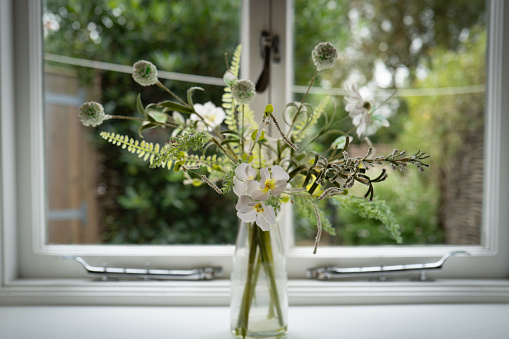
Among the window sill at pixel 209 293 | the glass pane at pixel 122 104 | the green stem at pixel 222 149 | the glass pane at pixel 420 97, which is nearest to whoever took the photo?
the green stem at pixel 222 149

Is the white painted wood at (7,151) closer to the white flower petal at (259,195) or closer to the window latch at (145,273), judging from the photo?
the window latch at (145,273)

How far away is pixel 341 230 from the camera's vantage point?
1451 mm

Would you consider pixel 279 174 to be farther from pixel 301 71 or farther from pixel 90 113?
pixel 301 71

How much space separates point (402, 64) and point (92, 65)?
106cm

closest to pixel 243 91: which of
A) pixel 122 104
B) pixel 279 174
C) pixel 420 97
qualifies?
pixel 279 174

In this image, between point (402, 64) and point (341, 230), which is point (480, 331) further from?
point (402, 64)

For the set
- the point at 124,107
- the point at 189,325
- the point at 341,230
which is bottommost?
the point at 189,325

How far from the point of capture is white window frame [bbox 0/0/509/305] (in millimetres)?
1010

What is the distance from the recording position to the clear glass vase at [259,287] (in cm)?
78

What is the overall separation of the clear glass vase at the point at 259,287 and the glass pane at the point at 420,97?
56 centimetres

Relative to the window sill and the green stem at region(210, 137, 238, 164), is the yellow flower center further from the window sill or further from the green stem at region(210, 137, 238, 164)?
the window sill

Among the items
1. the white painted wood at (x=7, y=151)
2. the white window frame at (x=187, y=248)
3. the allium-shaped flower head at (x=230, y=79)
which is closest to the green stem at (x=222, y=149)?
the allium-shaped flower head at (x=230, y=79)

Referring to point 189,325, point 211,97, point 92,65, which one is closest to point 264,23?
point 211,97

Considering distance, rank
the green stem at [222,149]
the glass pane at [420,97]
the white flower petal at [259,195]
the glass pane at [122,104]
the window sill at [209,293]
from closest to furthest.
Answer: the white flower petal at [259,195]
the green stem at [222,149]
the window sill at [209,293]
the glass pane at [122,104]
the glass pane at [420,97]
